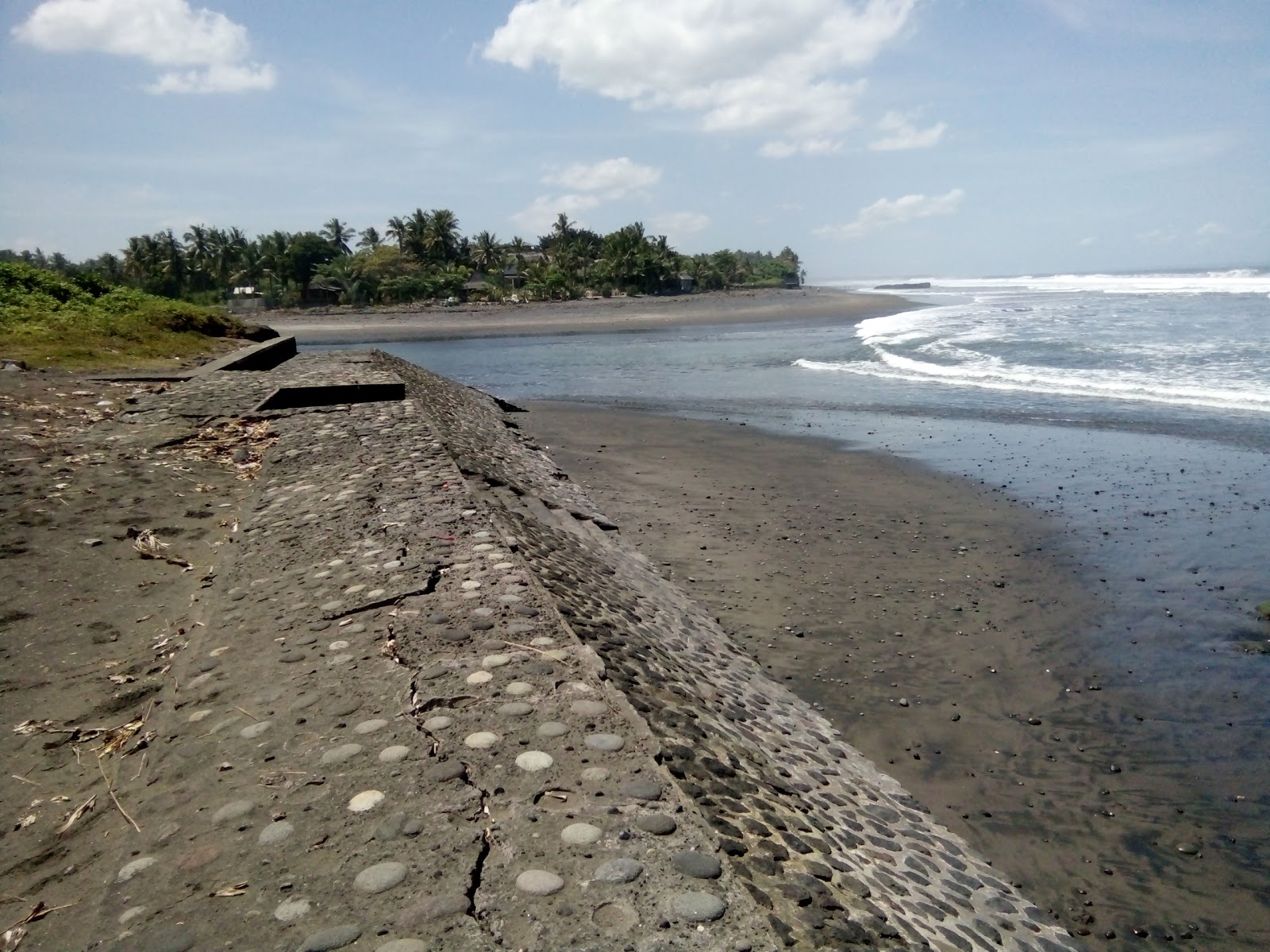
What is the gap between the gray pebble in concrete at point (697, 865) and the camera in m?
2.42

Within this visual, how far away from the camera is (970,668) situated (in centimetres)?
644

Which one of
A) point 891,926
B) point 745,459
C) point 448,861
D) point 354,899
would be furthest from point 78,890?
point 745,459

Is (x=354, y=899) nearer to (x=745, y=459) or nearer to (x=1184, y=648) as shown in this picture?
(x=1184, y=648)

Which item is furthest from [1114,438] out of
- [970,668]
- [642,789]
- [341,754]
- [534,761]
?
[341,754]

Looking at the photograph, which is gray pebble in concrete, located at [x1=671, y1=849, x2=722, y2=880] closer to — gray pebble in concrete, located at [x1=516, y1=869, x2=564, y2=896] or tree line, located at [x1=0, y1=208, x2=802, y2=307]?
gray pebble in concrete, located at [x1=516, y1=869, x2=564, y2=896]

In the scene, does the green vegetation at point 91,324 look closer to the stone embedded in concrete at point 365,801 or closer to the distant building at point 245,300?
the stone embedded in concrete at point 365,801

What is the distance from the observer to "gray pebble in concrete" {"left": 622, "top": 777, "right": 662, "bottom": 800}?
2793mm

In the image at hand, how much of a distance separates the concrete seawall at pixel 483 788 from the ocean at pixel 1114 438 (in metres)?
2.34

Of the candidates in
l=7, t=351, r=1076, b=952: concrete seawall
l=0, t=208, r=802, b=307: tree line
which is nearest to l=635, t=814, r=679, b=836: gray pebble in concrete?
l=7, t=351, r=1076, b=952: concrete seawall

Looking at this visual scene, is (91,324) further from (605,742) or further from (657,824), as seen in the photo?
(657,824)

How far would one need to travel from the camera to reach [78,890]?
2707 mm

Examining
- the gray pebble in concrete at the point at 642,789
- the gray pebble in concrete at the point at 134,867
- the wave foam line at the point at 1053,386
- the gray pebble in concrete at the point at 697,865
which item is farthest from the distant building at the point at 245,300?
the gray pebble in concrete at the point at 697,865

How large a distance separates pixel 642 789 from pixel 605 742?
33cm

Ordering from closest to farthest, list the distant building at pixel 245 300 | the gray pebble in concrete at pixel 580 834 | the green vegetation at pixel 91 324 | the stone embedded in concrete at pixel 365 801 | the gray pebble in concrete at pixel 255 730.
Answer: the gray pebble in concrete at pixel 580 834 < the stone embedded in concrete at pixel 365 801 < the gray pebble in concrete at pixel 255 730 < the green vegetation at pixel 91 324 < the distant building at pixel 245 300
